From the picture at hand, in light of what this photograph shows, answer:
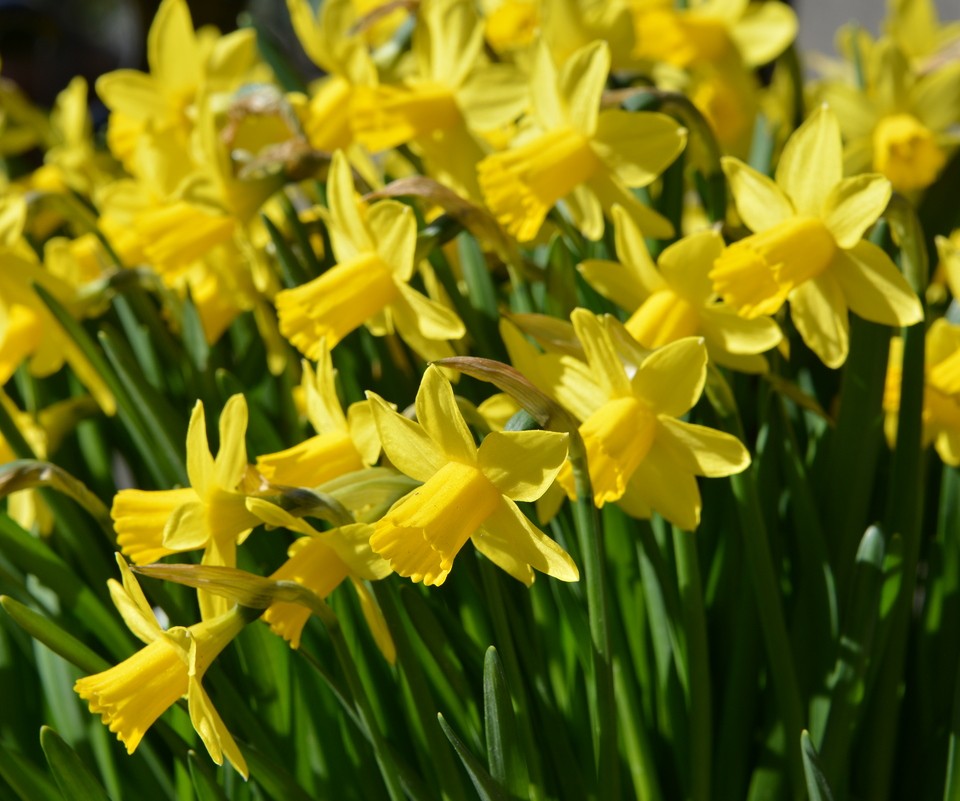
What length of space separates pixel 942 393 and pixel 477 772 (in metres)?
0.65

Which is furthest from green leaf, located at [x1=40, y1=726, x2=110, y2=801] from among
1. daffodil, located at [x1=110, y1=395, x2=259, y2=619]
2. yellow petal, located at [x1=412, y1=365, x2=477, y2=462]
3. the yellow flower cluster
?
yellow petal, located at [x1=412, y1=365, x2=477, y2=462]

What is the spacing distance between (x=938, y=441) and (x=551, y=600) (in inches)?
17.8

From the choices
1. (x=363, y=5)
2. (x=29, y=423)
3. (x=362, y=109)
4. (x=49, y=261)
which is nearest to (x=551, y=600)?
(x=362, y=109)

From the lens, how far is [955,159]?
60.7 inches

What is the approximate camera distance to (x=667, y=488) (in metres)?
0.94

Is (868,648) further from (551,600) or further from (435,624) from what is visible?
(435,624)

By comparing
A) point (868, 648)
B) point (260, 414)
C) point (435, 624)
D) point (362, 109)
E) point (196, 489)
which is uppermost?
point (362, 109)

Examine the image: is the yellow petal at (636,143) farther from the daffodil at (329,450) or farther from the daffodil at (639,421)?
the daffodil at (329,450)

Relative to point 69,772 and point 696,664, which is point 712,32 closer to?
point 696,664

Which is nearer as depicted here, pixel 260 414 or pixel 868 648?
pixel 868 648

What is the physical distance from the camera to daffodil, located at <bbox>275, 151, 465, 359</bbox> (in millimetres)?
1073

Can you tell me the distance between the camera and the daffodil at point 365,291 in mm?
1073

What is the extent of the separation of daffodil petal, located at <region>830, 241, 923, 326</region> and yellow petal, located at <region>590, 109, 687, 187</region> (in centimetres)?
22

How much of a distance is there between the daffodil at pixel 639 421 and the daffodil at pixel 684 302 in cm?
10
